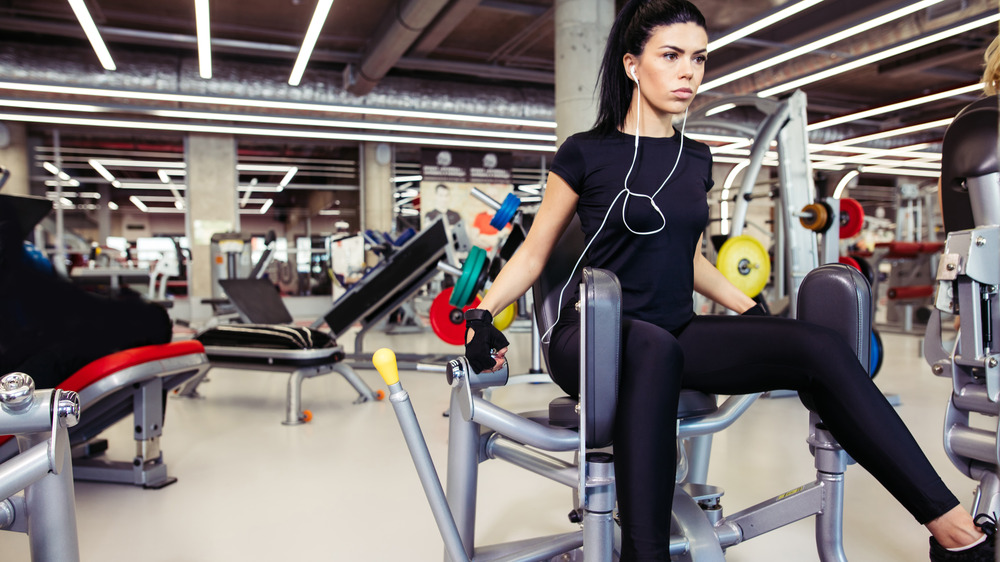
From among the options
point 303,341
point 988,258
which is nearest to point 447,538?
point 988,258

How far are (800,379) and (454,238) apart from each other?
325 cm

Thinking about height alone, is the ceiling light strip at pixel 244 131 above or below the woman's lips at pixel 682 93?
above

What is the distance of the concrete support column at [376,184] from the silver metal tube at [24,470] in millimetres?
9610

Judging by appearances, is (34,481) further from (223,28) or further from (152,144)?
(152,144)

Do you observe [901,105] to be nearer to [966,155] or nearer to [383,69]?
[383,69]

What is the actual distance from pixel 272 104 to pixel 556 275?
686 cm

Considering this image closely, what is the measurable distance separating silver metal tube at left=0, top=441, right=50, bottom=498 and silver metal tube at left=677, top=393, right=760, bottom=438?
1.06 metres

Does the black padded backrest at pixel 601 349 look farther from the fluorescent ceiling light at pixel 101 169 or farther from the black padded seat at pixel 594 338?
the fluorescent ceiling light at pixel 101 169

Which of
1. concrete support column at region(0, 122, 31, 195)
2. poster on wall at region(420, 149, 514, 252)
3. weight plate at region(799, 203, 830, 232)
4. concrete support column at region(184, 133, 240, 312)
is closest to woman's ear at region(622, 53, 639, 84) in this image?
weight plate at region(799, 203, 830, 232)

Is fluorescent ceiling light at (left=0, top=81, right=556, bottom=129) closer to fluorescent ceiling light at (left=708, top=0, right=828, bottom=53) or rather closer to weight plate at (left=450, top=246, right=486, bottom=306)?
fluorescent ceiling light at (left=708, top=0, right=828, bottom=53)

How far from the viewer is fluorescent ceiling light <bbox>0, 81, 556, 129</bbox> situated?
21.7 ft

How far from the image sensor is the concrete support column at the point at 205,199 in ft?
31.2

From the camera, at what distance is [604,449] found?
1162mm

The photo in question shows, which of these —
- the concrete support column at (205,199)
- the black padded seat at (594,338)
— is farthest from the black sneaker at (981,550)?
the concrete support column at (205,199)
